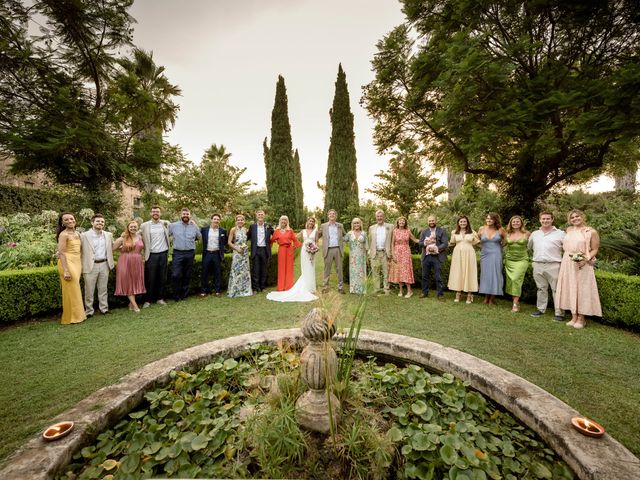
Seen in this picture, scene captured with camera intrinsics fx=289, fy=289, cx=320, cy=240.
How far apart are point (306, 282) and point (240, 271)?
1.61 metres

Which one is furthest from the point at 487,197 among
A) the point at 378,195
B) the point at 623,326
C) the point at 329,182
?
the point at 329,182

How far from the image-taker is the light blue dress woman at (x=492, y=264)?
18.9ft

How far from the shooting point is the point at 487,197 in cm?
1323

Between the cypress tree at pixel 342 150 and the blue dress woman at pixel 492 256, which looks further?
the cypress tree at pixel 342 150

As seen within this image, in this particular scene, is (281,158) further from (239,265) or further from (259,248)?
(239,265)

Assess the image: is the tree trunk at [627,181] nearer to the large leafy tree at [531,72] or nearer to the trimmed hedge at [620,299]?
the large leafy tree at [531,72]

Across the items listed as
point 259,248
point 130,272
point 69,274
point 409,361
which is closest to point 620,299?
point 409,361

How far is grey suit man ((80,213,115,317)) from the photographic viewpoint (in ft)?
17.2

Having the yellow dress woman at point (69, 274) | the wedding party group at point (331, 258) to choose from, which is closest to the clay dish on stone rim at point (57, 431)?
the wedding party group at point (331, 258)

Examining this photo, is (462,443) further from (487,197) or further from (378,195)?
(378,195)

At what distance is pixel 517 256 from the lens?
552 centimetres

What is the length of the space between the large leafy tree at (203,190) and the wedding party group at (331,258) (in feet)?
28.0

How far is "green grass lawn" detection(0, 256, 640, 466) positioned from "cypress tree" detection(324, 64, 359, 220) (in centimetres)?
1492

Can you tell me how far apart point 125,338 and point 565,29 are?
43.7ft
